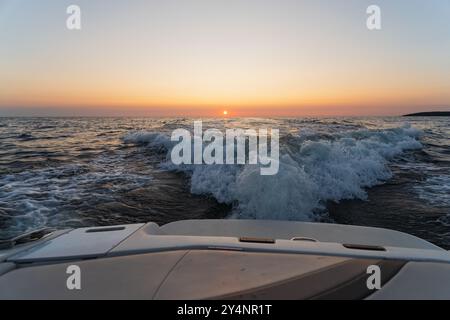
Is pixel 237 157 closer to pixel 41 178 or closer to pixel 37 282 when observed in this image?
pixel 41 178

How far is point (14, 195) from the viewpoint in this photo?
22.5 ft

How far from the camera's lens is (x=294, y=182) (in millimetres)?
6297

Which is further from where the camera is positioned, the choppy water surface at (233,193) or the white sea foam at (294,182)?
the white sea foam at (294,182)

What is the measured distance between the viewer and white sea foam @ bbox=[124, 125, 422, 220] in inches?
235

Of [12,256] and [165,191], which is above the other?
[12,256]

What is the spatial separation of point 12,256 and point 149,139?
14.5 meters

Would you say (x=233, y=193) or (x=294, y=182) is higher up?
(x=294, y=182)

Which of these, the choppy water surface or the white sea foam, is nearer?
the choppy water surface

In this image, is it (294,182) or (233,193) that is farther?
(233,193)

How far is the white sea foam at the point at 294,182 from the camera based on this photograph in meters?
5.96

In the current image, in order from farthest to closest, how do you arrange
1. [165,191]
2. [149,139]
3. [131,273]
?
1. [149,139]
2. [165,191]
3. [131,273]

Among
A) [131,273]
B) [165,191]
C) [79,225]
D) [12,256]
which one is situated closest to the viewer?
[131,273]

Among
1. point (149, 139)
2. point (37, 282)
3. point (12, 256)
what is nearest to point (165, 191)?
point (12, 256)

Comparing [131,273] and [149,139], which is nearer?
[131,273]
